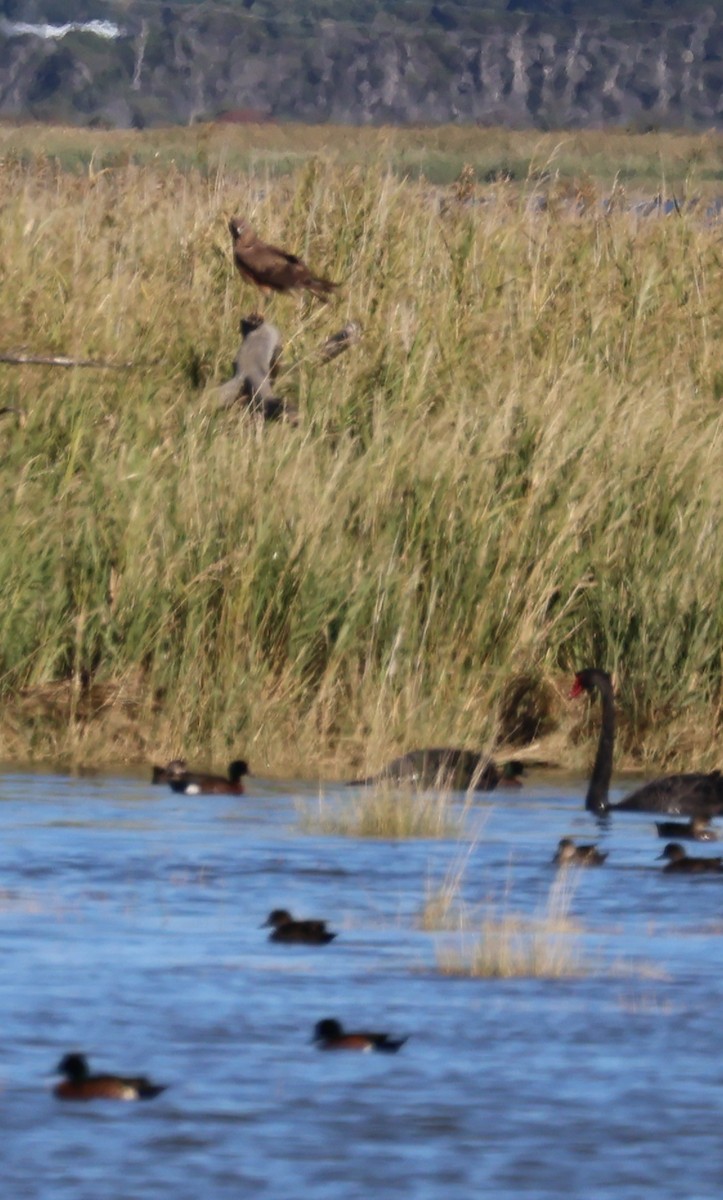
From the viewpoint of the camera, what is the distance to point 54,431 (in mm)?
14602

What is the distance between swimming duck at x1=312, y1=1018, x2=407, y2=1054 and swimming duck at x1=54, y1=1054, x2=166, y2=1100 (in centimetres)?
58

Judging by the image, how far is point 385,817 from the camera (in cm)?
1123

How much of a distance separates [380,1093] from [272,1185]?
0.85 meters

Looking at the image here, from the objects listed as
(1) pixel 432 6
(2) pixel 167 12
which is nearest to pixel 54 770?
(2) pixel 167 12

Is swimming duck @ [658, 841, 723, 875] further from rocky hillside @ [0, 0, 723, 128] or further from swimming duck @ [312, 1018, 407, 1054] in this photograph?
rocky hillside @ [0, 0, 723, 128]

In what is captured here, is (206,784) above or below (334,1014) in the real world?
above

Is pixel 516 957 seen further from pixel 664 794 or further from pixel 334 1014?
pixel 664 794

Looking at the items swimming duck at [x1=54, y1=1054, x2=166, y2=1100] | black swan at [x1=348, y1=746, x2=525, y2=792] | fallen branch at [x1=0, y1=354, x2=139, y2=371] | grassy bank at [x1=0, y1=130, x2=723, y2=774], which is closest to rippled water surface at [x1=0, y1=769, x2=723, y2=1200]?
swimming duck at [x1=54, y1=1054, x2=166, y2=1100]

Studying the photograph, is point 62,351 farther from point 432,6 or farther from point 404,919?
point 432,6

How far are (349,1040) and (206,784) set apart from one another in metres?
4.39

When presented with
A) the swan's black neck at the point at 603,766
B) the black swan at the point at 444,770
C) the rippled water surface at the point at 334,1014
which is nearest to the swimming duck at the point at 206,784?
the rippled water surface at the point at 334,1014

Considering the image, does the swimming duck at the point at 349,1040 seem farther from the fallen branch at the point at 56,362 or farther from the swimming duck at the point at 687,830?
the fallen branch at the point at 56,362

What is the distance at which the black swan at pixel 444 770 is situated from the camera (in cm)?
1203

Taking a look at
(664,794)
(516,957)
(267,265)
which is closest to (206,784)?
(664,794)
